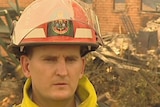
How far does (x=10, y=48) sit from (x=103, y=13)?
8883mm

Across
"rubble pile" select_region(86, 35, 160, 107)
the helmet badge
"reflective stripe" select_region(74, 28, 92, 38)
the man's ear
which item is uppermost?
the helmet badge

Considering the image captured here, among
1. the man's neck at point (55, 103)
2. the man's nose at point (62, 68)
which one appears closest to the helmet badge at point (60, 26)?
the man's nose at point (62, 68)

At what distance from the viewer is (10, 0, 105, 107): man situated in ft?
5.47

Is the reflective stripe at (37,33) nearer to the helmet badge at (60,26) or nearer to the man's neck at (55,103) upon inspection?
the helmet badge at (60,26)

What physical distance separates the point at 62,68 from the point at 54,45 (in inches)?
3.9

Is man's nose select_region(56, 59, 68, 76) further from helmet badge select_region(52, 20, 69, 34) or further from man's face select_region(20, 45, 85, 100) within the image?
helmet badge select_region(52, 20, 69, 34)

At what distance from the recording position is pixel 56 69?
1.67 meters

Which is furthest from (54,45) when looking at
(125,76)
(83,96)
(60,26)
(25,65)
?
(125,76)

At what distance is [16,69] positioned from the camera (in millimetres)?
6758

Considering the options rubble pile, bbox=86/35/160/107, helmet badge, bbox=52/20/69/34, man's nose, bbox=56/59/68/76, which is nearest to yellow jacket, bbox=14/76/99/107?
man's nose, bbox=56/59/68/76

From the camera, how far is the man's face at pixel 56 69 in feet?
5.47

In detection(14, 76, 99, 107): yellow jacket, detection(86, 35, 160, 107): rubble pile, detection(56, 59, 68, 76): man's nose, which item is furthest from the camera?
detection(86, 35, 160, 107): rubble pile

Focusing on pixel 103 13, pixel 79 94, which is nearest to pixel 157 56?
pixel 103 13

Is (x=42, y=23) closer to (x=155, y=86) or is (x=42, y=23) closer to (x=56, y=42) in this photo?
(x=56, y=42)
